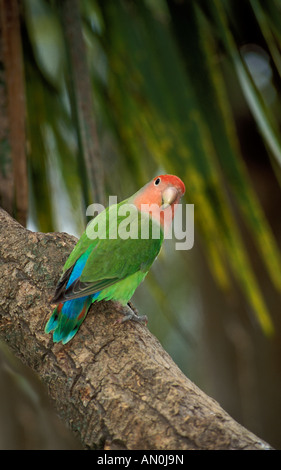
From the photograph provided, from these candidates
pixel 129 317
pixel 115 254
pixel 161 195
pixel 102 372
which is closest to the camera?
pixel 102 372

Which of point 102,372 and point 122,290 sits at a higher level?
point 122,290

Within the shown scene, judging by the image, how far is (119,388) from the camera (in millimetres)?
1085

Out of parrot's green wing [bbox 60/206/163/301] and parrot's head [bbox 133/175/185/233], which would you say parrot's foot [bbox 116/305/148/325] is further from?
parrot's head [bbox 133/175/185/233]

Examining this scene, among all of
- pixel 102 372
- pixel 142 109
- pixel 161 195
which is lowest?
pixel 102 372

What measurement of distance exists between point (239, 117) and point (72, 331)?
1600mm

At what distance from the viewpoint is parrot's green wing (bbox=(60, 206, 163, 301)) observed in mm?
1382

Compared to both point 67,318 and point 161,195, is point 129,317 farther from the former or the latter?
point 161,195

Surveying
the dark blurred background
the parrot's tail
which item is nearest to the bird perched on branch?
the parrot's tail

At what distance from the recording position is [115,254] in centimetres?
148

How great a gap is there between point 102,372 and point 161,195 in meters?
0.65

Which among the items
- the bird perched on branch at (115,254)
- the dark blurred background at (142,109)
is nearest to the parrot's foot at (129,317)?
the bird perched on branch at (115,254)

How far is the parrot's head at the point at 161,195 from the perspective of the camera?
162 centimetres

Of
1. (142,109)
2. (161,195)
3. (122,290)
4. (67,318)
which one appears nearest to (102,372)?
(67,318)

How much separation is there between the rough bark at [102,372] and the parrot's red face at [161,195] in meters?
0.29
